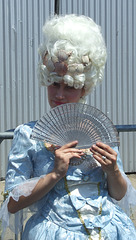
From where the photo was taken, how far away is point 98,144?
1473 millimetres

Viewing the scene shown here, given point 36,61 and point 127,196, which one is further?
point 36,61

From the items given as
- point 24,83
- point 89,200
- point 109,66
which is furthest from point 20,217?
point 109,66

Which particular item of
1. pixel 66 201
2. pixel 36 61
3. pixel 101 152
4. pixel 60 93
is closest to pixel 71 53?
pixel 60 93

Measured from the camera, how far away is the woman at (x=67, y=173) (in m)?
1.46

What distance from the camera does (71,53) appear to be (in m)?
1.51


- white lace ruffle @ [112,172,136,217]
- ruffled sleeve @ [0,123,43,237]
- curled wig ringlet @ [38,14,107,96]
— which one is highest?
curled wig ringlet @ [38,14,107,96]

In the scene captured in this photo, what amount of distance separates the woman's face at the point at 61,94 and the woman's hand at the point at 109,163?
0.75 ft

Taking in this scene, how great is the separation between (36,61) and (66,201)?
4.41 m

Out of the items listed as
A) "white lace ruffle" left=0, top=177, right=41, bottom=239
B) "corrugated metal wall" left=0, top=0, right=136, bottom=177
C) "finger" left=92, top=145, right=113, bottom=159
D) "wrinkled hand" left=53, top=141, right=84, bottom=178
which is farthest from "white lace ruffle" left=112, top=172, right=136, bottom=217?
"corrugated metal wall" left=0, top=0, right=136, bottom=177

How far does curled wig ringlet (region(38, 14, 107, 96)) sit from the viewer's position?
152cm

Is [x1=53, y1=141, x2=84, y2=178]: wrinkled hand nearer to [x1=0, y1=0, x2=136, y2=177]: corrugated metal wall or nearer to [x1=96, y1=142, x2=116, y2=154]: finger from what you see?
[x1=96, y1=142, x2=116, y2=154]: finger

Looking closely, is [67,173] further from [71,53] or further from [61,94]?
[71,53]

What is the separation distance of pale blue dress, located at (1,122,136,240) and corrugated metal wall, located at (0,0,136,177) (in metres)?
4.16

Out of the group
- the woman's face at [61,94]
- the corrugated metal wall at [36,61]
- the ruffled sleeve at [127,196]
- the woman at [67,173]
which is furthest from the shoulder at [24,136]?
the corrugated metal wall at [36,61]
